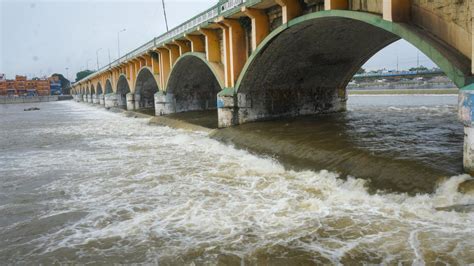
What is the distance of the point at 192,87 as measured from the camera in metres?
30.9

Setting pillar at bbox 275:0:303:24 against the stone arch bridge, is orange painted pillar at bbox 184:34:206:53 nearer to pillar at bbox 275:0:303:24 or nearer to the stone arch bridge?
the stone arch bridge

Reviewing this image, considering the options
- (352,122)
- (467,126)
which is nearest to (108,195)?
(467,126)

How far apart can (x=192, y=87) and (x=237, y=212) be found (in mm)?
24590

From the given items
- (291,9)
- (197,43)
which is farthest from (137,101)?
(291,9)

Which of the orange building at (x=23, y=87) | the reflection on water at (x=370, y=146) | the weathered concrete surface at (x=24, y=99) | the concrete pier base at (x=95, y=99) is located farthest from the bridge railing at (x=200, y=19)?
the orange building at (x=23, y=87)

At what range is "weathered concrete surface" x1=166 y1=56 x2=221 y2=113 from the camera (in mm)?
28000

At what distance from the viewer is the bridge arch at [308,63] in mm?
13056

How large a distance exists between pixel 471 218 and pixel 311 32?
972cm

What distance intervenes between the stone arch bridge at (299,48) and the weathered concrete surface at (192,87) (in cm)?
15

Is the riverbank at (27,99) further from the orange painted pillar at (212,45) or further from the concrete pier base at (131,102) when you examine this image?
the orange painted pillar at (212,45)

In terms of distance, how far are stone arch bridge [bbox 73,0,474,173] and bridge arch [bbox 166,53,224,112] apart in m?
0.15

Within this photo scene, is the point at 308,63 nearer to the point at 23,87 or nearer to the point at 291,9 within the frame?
the point at 291,9

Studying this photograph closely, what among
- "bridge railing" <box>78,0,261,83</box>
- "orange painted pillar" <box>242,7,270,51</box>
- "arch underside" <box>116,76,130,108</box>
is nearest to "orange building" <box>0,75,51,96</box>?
"arch underside" <box>116,76,130,108</box>

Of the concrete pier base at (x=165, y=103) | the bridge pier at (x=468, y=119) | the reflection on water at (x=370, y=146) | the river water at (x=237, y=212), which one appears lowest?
the river water at (x=237, y=212)
